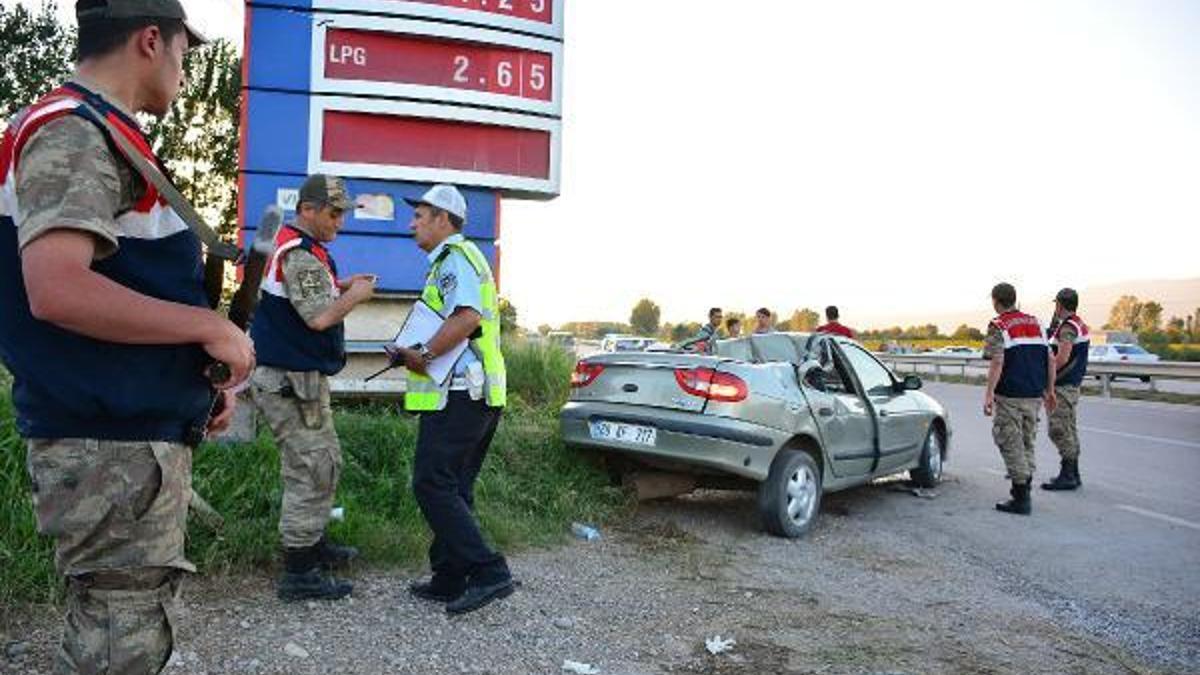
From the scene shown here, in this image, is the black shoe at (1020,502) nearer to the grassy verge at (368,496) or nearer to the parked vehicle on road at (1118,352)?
the grassy verge at (368,496)

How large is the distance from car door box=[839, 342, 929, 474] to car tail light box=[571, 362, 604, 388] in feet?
6.55

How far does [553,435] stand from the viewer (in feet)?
22.6

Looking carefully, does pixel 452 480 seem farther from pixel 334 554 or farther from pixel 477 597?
pixel 334 554

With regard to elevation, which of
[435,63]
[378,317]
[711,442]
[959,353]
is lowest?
[959,353]

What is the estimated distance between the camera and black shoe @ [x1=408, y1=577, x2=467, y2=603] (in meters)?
4.32

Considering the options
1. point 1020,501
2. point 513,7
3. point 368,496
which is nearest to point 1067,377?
point 1020,501

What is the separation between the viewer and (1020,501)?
731cm

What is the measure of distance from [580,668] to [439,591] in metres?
0.93

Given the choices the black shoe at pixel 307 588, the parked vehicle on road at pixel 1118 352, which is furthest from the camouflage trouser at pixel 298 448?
the parked vehicle on road at pixel 1118 352

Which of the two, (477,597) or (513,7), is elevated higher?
(513,7)

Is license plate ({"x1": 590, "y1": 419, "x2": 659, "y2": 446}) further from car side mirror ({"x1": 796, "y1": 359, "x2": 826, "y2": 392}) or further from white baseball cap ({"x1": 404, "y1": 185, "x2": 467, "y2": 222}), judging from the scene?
white baseball cap ({"x1": 404, "y1": 185, "x2": 467, "y2": 222})

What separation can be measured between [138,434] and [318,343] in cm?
229

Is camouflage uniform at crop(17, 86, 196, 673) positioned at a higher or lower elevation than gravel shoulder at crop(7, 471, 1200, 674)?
higher

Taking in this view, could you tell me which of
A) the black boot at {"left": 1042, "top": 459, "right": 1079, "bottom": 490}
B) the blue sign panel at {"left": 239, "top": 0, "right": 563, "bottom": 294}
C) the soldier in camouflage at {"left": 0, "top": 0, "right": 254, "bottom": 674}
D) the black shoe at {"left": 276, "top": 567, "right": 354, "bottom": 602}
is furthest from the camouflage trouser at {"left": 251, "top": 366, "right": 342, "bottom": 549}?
the black boot at {"left": 1042, "top": 459, "right": 1079, "bottom": 490}
